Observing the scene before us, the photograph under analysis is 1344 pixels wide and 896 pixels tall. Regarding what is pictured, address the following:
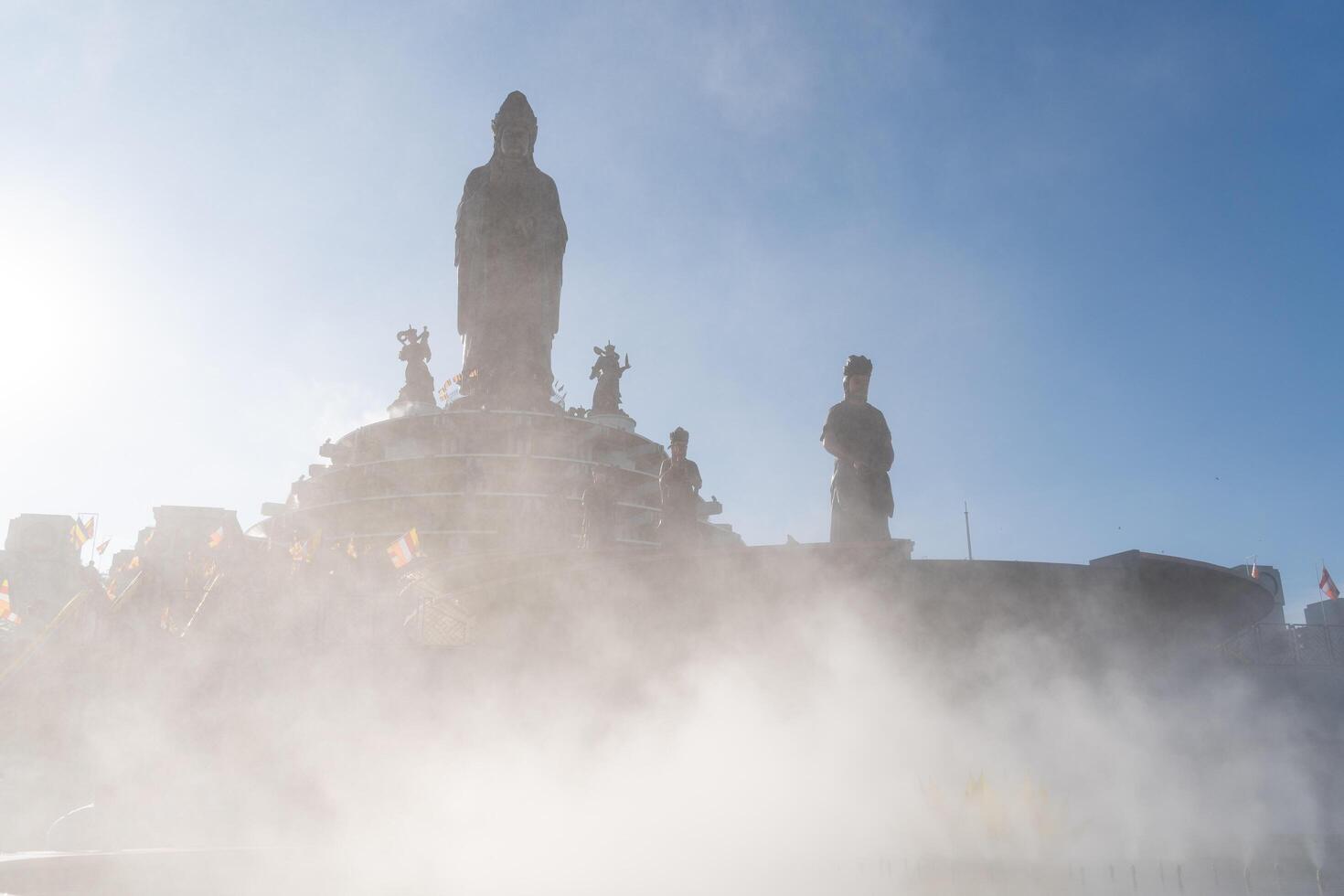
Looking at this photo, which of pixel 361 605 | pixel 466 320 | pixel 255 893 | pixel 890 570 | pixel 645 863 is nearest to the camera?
pixel 255 893

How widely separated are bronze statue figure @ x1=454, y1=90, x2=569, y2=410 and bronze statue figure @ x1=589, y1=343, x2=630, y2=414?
35.4 ft

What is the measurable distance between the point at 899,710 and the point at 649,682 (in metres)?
2.15

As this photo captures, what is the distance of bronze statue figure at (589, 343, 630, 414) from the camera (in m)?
34.6

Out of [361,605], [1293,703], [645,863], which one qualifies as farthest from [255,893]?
[1293,703]

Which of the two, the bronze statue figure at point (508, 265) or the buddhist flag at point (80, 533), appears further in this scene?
the bronze statue figure at point (508, 265)

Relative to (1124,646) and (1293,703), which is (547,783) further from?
(1293,703)

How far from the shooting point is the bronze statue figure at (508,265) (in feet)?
74.8

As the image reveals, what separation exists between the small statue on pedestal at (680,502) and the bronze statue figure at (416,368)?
2151 cm

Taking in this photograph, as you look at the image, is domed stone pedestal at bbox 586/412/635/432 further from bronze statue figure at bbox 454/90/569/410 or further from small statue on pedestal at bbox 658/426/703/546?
small statue on pedestal at bbox 658/426/703/546

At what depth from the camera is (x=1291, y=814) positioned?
28.3 feet

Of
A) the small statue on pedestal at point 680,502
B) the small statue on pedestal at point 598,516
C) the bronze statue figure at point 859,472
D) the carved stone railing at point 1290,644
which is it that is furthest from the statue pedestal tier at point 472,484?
the bronze statue figure at point 859,472

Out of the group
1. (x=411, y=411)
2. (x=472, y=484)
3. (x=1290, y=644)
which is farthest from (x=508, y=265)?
(x=1290, y=644)

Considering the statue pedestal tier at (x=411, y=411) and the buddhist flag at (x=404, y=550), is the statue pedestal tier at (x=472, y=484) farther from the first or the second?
the buddhist flag at (x=404, y=550)

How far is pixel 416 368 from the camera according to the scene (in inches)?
1220
